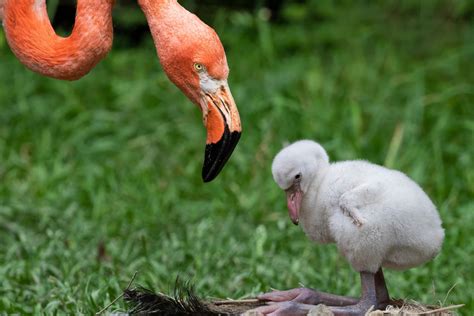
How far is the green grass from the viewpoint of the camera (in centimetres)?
568

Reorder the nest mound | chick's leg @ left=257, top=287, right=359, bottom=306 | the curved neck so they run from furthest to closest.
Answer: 1. the curved neck
2. chick's leg @ left=257, top=287, right=359, bottom=306
3. the nest mound

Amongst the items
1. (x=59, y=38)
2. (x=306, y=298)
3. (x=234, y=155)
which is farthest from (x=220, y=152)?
(x=234, y=155)

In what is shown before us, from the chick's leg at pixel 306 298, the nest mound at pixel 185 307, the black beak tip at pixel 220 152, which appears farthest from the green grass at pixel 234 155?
the black beak tip at pixel 220 152

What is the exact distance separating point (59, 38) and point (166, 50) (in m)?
0.58

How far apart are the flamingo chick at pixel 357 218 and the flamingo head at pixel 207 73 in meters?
0.31

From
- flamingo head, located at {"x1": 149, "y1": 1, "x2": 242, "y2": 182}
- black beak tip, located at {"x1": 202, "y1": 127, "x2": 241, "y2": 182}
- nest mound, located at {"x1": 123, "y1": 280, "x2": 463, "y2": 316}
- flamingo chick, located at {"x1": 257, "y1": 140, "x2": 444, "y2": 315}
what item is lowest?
nest mound, located at {"x1": 123, "y1": 280, "x2": 463, "y2": 316}

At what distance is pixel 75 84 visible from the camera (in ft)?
27.4

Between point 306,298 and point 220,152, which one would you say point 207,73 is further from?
point 306,298

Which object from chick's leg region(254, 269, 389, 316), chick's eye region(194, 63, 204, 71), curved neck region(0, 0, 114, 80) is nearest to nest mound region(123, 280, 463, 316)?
chick's leg region(254, 269, 389, 316)

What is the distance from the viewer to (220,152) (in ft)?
13.7

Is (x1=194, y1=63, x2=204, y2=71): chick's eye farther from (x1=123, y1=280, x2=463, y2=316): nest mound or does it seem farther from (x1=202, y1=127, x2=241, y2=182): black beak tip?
(x1=123, y1=280, x2=463, y2=316): nest mound

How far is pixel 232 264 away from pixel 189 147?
1.92 meters

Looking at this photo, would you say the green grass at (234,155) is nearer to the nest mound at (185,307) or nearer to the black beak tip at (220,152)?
the nest mound at (185,307)

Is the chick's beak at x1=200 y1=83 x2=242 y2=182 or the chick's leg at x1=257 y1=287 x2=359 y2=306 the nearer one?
the chick's beak at x1=200 y1=83 x2=242 y2=182
